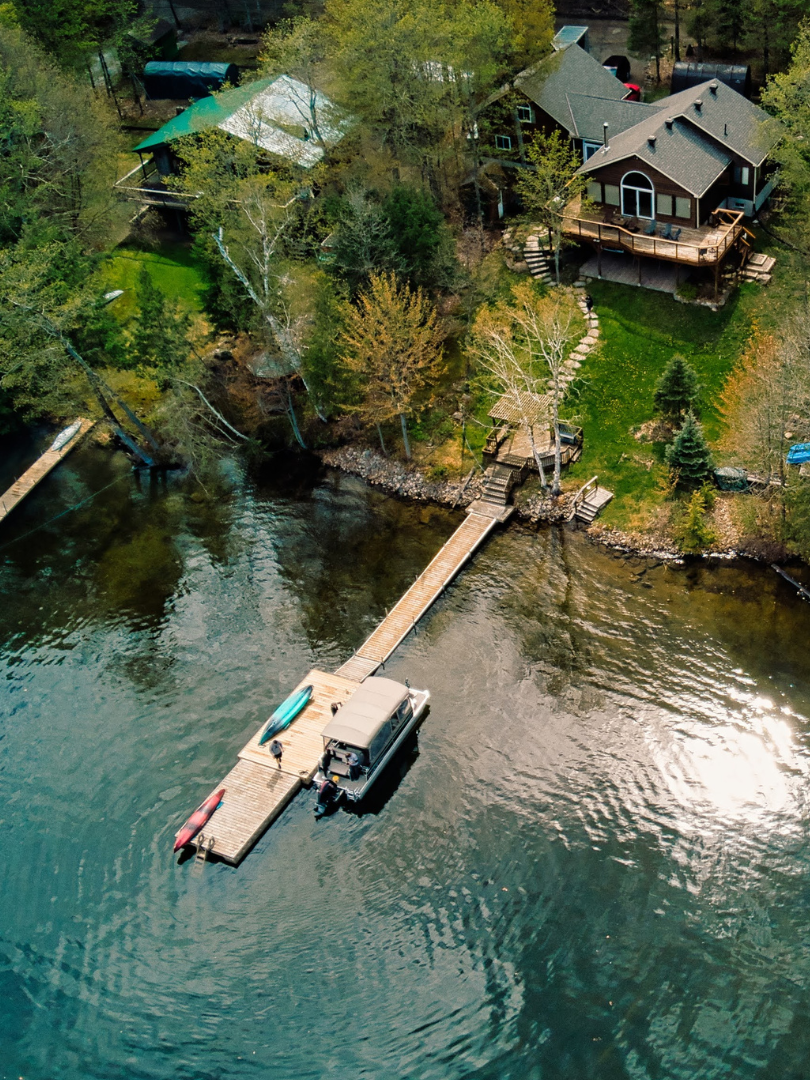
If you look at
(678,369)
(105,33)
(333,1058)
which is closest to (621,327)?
(678,369)

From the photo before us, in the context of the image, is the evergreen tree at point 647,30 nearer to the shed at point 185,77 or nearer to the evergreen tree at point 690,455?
the shed at point 185,77

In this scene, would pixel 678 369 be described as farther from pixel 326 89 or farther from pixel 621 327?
pixel 326 89

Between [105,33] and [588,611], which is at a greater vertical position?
[105,33]

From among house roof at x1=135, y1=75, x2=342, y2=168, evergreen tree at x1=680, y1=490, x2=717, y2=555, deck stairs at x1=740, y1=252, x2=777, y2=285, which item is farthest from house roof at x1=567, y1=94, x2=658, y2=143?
evergreen tree at x1=680, y1=490, x2=717, y2=555

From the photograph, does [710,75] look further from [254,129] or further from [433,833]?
[433,833]

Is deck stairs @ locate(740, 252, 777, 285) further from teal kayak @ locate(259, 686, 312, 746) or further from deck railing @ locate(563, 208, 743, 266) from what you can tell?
teal kayak @ locate(259, 686, 312, 746)

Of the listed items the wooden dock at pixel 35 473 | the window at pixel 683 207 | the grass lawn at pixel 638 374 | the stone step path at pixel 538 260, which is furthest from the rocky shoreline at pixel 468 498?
the window at pixel 683 207
